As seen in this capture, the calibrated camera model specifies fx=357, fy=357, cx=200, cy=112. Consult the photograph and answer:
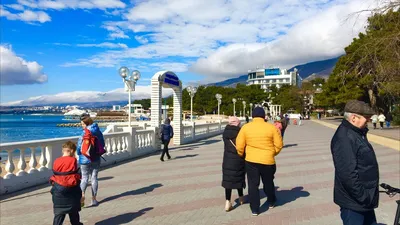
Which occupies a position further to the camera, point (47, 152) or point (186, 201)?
point (47, 152)

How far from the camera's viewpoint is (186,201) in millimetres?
6613

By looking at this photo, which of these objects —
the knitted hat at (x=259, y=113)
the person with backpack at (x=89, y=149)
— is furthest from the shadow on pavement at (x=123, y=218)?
the knitted hat at (x=259, y=113)

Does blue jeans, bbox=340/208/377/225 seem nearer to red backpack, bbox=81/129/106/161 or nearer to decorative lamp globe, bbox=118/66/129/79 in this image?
red backpack, bbox=81/129/106/161

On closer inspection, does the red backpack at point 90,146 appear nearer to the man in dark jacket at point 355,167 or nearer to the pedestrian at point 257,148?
the pedestrian at point 257,148

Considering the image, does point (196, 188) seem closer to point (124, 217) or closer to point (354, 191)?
point (124, 217)

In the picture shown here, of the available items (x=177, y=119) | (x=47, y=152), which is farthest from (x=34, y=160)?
(x=177, y=119)

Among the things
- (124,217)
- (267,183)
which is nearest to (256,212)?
(267,183)

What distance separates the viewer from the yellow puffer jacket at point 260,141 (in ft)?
18.1

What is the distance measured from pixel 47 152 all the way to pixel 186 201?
153 inches

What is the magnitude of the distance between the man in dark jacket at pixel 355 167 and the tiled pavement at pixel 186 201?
222 cm

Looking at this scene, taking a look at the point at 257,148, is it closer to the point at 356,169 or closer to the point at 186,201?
the point at 186,201

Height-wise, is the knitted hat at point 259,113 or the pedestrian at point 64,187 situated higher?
the knitted hat at point 259,113

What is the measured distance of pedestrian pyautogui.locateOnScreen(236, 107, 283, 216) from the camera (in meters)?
5.53

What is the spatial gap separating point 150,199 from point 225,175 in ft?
5.59
